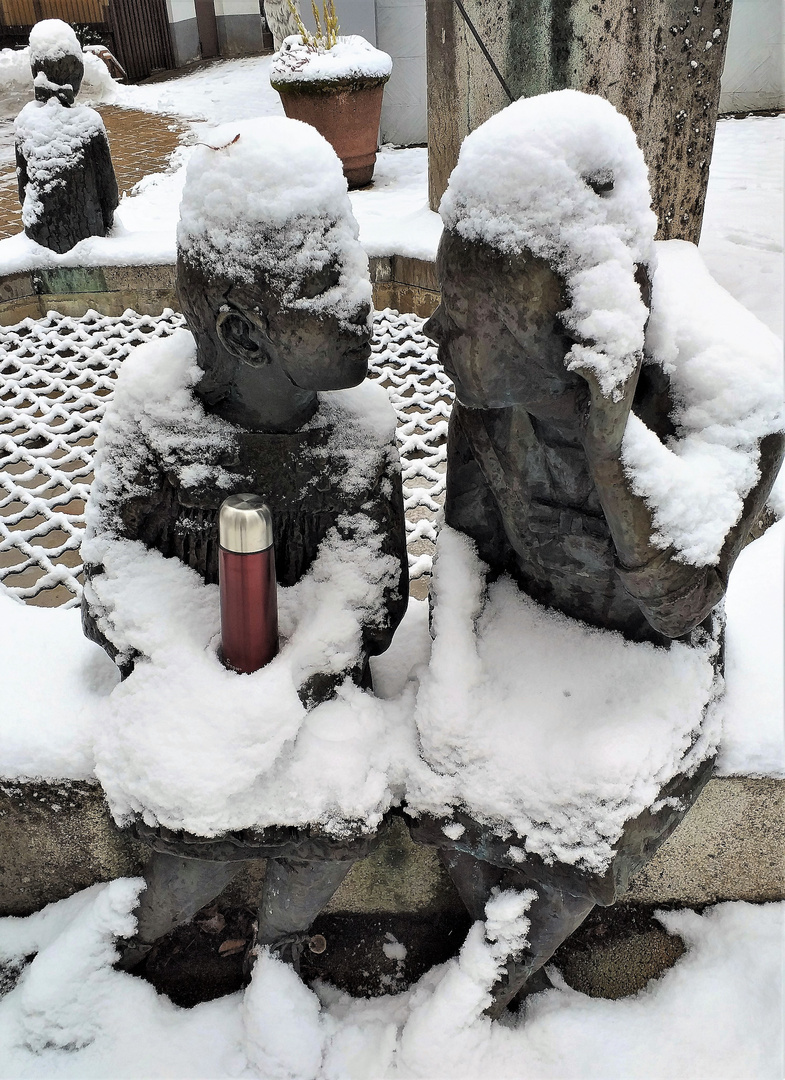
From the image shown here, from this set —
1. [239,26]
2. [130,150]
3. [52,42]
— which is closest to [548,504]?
[52,42]

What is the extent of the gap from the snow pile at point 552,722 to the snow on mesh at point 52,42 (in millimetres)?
3814

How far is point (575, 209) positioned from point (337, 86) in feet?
18.0

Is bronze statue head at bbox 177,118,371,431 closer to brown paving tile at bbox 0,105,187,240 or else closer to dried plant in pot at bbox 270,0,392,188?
dried plant in pot at bbox 270,0,392,188

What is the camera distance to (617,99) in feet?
8.39

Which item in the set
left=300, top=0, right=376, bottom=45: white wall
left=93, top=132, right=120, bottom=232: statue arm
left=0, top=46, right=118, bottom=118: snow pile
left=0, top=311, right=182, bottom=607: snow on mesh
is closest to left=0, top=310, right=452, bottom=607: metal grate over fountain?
left=0, top=311, right=182, bottom=607: snow on mesh

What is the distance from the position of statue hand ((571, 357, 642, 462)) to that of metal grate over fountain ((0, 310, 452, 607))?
126cm

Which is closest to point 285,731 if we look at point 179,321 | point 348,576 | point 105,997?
point 348,576

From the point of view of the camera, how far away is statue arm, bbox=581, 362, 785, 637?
36.9 inches

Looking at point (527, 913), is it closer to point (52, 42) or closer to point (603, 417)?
point (603, 417)

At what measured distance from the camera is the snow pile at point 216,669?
3.89 feet

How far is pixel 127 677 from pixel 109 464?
335mm

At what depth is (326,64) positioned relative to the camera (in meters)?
5.54

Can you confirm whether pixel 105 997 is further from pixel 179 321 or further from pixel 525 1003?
pixel 179 321

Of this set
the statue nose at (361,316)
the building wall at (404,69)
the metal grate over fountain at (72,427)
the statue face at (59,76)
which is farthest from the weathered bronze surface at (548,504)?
the building wall at (404,69)
